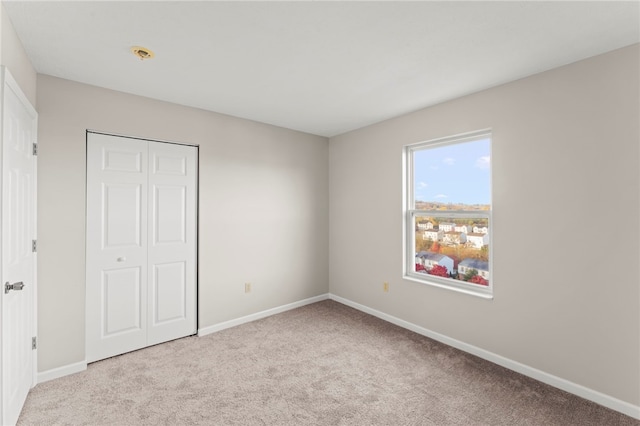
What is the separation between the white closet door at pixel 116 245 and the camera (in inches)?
106

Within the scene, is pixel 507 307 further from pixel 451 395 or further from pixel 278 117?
pixel 278 117

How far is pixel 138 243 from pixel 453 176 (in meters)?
3.24

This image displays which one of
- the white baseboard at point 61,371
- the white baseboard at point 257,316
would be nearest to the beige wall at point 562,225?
the white baseboard at point 257,316

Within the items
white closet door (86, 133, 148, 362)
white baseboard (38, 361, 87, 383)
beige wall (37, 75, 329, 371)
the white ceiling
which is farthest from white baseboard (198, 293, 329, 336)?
the white ceiling

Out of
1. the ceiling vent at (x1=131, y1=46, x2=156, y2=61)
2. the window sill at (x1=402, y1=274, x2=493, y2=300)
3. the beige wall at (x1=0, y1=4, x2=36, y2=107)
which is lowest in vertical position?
the window sill at (x1=402, y1=274, x2=493, y2=300)

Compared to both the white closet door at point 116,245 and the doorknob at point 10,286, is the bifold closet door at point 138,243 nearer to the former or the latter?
the white closet door at point 116,245

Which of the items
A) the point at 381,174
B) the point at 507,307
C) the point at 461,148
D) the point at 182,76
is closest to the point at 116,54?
the point at 182,76

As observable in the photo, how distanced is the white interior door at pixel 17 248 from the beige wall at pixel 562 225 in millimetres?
3322

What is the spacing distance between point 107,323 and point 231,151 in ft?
6.91

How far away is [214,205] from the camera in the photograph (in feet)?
11.2

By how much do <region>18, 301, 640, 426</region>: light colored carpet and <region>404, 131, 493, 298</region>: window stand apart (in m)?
0.75

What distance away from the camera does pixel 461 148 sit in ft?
10.2

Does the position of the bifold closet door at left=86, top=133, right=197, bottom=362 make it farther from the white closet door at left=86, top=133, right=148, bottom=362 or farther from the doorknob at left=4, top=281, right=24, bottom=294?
the doorknob at left=4, top=281, right=24, bottom=294

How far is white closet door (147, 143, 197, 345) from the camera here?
3.03 metres
